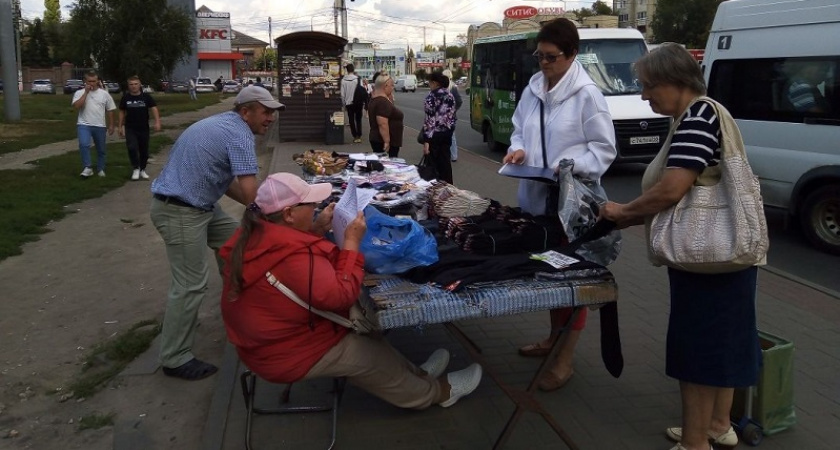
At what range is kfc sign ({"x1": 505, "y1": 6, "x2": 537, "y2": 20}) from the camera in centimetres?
7088

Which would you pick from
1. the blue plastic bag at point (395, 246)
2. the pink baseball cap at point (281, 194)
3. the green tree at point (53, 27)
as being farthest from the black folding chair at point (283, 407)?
the green tree at point (53, 27)

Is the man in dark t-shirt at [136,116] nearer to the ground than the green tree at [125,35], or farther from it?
nearer to the ground

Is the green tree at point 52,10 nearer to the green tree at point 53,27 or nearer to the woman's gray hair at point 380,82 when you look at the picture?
the green tree at point 53,27

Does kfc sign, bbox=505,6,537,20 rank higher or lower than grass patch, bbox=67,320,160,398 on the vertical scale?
higher

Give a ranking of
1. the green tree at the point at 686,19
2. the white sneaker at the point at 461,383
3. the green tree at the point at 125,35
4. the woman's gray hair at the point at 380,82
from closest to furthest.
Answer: the white sneaker at the point at 461,383 < the woman's gray hair at the point at 380,82 < the green tree at the point at 125,35 < the green tree at the point at 686,19

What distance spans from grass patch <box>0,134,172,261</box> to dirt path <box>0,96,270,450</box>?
0.81 ft

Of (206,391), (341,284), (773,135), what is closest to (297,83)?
(773,135)

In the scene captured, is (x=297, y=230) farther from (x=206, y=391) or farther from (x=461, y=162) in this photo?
(x=461, y=162)

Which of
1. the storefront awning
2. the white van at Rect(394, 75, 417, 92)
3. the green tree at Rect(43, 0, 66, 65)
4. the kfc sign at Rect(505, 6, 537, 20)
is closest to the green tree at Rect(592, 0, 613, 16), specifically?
the kfc sign at Rect(505, 6, 537, 20)

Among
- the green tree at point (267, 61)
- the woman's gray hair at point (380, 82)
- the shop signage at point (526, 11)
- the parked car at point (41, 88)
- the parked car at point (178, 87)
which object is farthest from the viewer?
the green tree at point (267, 61)

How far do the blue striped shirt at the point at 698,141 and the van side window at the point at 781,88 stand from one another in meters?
5.18

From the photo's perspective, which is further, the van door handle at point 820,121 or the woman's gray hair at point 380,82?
the woman's gray hair at point 380,82

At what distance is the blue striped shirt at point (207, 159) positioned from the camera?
4.29 metres

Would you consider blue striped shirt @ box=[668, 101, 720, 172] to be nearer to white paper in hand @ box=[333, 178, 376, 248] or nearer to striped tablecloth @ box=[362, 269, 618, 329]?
striped tablecloth @ box=[362, 269, 618, 329]
